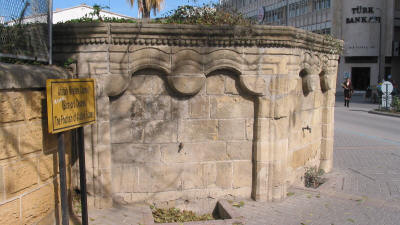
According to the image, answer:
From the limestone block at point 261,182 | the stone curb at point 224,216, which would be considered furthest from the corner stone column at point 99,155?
the limestone block at point 261,182

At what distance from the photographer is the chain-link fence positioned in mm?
3626

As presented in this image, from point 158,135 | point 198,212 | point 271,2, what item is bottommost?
point 198,212

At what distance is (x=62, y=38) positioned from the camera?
15.3 ft

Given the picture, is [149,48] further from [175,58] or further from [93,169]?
[93,169]

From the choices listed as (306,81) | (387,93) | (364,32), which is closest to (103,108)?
(306,81)

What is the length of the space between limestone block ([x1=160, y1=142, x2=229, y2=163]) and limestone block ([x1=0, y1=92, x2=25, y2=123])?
2190 mm

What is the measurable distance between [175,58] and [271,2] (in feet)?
147

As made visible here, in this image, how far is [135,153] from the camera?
5125mm

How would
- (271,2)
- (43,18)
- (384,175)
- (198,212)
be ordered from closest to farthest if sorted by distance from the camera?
(43,18)
(198,212)
(384,175)
(271,2)

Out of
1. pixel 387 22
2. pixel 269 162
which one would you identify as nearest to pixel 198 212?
pixel 269 162

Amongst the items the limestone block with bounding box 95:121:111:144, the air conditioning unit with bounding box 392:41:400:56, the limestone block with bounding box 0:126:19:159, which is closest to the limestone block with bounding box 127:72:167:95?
the limestone block with bounding box 95:121:111:144

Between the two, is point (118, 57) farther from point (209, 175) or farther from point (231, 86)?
point (209, 175)

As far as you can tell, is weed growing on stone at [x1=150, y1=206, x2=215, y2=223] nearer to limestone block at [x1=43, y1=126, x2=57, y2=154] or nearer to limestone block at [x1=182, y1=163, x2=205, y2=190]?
limestone block at [x1=182, y1=163, x2=205, y2=190]

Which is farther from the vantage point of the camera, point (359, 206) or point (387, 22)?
point (387, 22)
